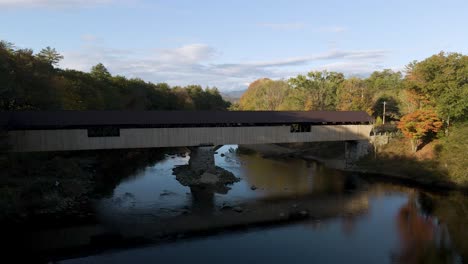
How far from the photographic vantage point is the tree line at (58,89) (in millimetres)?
24828

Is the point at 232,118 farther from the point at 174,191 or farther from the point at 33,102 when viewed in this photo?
the point at 33,102

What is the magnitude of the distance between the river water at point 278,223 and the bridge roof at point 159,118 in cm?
499

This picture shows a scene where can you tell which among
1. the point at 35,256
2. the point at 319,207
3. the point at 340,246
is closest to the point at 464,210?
the point at 319,207

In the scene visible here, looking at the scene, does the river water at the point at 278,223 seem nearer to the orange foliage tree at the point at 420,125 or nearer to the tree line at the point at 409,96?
the orange foliage tree at the point at 420,125

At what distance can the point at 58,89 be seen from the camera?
31.3 metres

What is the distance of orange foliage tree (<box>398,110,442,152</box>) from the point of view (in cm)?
2994

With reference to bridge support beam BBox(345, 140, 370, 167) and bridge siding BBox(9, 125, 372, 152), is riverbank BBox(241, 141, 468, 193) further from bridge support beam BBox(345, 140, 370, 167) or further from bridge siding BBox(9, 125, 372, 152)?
bridge siding BBox(9, 125, 372, 152)

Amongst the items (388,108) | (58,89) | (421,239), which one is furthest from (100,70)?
(421,239)

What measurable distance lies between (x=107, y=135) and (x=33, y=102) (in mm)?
8078

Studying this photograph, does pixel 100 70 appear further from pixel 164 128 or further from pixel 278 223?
pixel 278 223

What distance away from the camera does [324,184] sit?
27562mm

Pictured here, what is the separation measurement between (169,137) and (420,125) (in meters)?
22.0

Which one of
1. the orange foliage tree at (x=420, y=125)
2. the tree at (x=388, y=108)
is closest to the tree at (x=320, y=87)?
the tree at (x=388, y=108)

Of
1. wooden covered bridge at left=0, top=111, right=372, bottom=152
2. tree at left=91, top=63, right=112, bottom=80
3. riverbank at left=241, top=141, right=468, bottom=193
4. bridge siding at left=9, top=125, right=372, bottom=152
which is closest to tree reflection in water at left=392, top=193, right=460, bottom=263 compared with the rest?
riverbank at left=241, top=141, right=468, bottom=193
